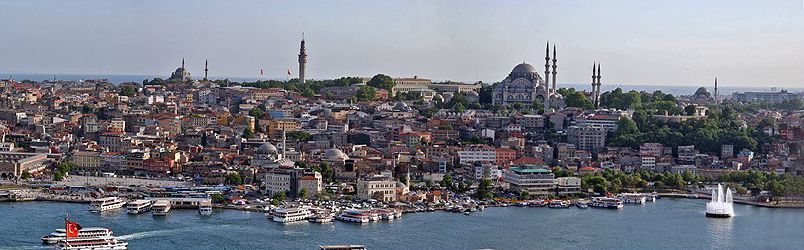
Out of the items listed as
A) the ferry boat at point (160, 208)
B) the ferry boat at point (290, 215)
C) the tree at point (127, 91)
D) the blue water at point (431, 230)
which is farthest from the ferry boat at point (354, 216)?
the tree at point (127, 91)

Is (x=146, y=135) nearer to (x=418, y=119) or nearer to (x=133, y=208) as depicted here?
(x=418, y=119)

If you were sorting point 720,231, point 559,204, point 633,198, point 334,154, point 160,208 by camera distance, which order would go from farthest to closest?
1. point 334,154
2. point 633,198
3. point 559,204
4. point 160,208
5. point 720,231

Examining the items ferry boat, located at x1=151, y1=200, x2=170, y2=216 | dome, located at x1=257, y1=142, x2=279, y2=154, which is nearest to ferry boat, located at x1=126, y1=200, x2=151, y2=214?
ferry boat, located at x1=151, y1=200, x2=170, y2=216

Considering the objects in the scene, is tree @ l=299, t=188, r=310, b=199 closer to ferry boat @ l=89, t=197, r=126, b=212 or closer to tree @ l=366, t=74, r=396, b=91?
ferry boat @ l=89, t=197, r=126, b=212

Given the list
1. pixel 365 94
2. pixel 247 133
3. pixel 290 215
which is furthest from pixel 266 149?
pixel 365 94

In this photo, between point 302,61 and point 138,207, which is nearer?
point 138,207

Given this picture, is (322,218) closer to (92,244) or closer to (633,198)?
(92,244)
